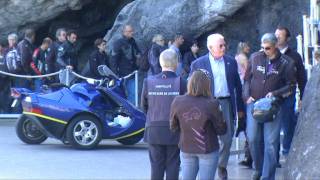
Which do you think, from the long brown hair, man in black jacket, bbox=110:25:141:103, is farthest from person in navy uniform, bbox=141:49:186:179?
man in black jacket, bbox=110:25:141:103

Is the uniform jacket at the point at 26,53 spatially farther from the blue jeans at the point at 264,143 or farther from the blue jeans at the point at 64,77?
the blue jeans at the point at 264,143

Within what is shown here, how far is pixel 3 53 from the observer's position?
1908 cm

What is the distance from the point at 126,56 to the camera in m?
18.2

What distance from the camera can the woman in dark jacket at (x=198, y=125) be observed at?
27.7ft

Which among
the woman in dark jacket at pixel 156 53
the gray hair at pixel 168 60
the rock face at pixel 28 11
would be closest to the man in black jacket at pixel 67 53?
the woman in dark jacket at pixel 156 53

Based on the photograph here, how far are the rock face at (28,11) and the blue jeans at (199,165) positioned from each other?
12436 millimetres

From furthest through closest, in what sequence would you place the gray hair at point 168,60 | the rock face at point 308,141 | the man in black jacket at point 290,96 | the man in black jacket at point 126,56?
the man in black jacket at point 126,56 < the man in black jacket at point 290,96 < the gray hair at point 168,60 < the rock face at point 308,141

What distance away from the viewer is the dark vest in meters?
9.16

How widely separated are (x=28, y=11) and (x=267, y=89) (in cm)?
1133

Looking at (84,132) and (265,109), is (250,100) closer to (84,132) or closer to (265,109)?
(265,109)

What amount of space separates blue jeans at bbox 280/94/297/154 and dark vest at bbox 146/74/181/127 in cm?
185

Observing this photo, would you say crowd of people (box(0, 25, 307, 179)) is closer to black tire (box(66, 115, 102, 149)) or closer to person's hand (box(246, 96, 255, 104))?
person's hand (box(246, 96, 255, 104))

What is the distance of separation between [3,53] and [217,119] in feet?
37.6

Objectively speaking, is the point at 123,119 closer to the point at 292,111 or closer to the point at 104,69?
the point at 104,69
